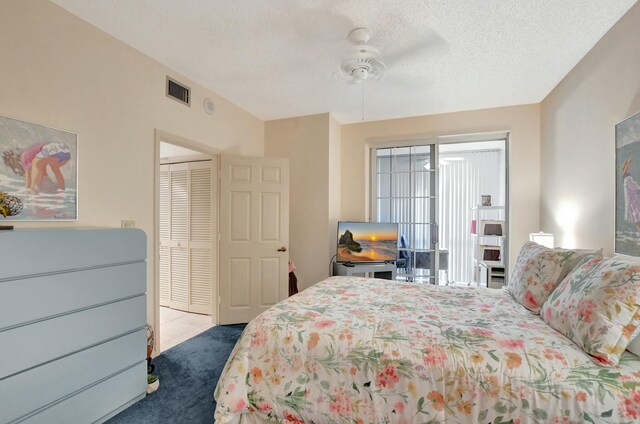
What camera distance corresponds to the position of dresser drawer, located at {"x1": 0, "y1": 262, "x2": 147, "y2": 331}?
4.60ft

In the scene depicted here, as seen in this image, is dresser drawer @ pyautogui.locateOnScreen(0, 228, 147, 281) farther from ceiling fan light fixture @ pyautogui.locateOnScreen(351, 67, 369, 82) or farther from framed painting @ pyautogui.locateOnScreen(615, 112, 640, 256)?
framed painting @ pyautogui.locateOnScreen(615, 112, 640, 256)

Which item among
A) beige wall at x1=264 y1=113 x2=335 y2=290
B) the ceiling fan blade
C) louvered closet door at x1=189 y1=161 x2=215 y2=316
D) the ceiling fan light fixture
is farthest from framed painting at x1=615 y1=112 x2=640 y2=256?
louvered closet door at x1=189 y1=161 x2=215 y2=316

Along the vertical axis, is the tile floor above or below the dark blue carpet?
below

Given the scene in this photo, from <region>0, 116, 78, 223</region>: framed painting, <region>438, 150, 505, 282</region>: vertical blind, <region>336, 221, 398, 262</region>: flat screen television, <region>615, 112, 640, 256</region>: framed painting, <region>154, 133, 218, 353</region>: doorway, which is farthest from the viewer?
<region>438, 150, 505, 282</region>: vertical blind

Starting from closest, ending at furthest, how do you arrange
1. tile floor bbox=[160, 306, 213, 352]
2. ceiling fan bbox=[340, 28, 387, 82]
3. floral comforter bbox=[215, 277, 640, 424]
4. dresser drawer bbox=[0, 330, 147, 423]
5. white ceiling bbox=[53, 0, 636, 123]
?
floral comforter bbox=[215, 277, 640, 424] → dresser drawer bbox=[0, 330, 147, 423] → white ceiling bbox=[53, 0, 636, 123] → ceiling fan bbox=[340, 28, 387, 82] → tile floor bbox=[160, 306, 213, 352]

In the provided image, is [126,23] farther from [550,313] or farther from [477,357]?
[550,313]

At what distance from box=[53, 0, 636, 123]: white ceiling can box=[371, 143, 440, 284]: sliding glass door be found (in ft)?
3.55

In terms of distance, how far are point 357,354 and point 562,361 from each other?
0.84m

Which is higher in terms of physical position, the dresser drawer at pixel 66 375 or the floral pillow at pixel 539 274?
the floral pillow at pixel 539 274

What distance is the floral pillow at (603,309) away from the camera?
3.85 feet

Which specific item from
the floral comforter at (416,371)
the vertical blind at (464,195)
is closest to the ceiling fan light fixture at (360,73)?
the floral comforter at (416,371)

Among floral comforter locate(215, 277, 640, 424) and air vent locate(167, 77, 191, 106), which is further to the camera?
air vent locate(167, 77, 191, 106)

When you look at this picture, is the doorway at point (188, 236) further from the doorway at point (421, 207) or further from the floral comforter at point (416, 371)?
the doorway at point (421, 207)

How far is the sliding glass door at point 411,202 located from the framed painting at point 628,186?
2132 millimetres
